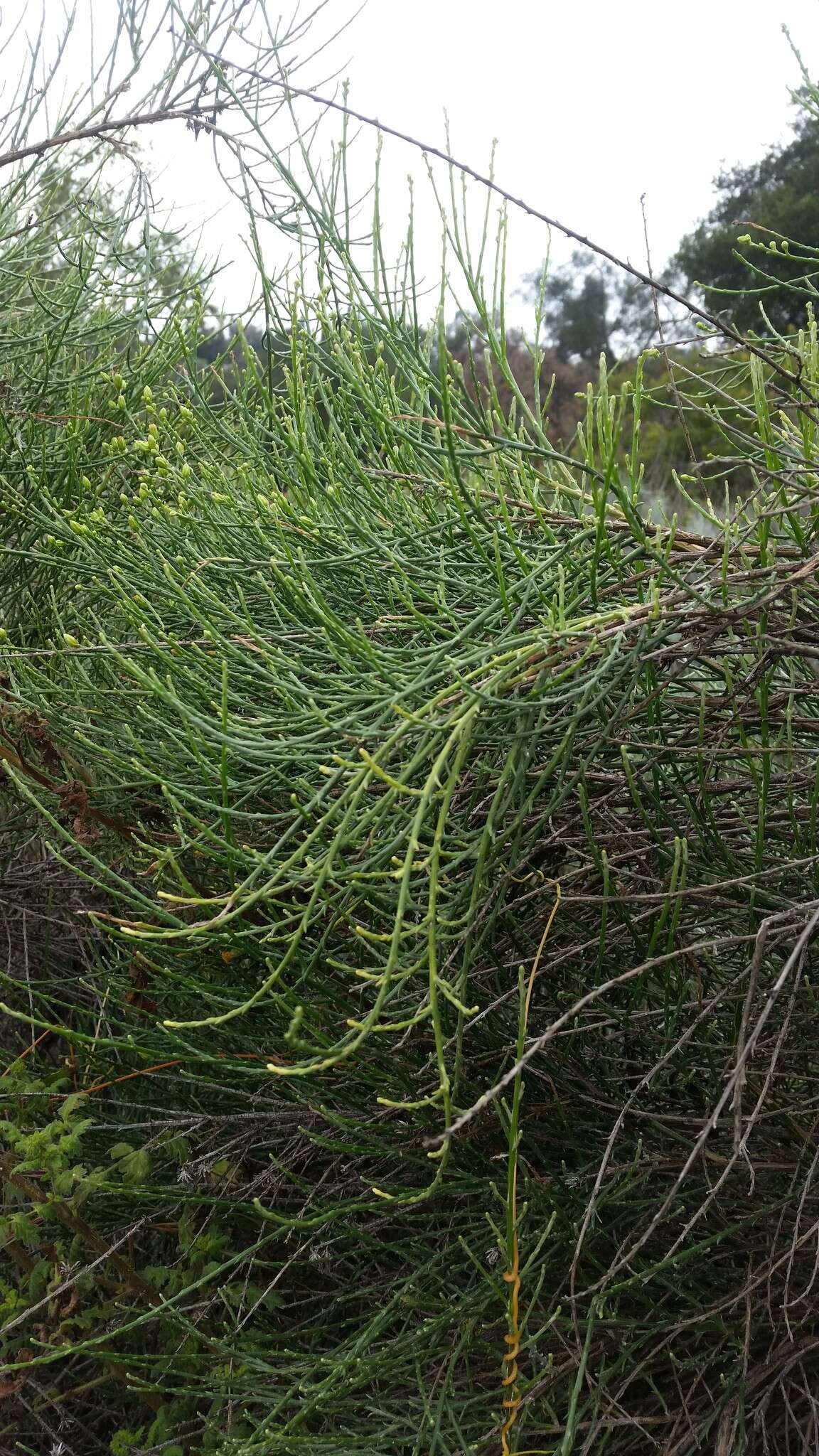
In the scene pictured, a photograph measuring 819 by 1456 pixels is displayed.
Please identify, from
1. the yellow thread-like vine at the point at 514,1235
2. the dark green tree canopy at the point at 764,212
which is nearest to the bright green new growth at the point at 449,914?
the yellow thread-like vine at the point at 514,1235

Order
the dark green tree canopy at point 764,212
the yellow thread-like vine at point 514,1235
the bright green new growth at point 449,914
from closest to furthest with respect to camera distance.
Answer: the yellow thread-like vine at point 514,1235 < the bright green new growth at point 449,914 < the dark green tree canopy at point 764,212

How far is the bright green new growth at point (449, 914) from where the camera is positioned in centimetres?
170

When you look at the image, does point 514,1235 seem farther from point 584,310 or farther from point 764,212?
point 584,310

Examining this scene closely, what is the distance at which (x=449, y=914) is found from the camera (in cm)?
177

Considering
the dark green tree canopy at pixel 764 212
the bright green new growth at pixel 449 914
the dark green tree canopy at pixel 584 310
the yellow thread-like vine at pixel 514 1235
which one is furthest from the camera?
the dark green tree canopy at pixel 584 310

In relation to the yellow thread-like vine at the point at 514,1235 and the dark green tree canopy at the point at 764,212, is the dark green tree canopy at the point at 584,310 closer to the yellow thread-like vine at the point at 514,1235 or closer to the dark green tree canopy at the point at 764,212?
the dark green tree canopy at the point at 764,212

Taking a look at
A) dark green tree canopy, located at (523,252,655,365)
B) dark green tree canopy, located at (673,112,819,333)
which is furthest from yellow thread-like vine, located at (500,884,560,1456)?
dark green tree canopy, located at (523,252,655,365)

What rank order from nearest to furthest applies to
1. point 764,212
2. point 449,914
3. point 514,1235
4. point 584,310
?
point 514,1235 < point 449,914 < point 764,212 < point 584,310

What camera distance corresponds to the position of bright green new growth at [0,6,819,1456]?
1.70 meters

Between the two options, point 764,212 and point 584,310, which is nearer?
point 764,212

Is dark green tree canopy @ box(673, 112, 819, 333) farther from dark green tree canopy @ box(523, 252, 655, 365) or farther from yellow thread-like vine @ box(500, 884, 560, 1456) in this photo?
yellow thread-like vine @ box(500, 884, 560, 1456)

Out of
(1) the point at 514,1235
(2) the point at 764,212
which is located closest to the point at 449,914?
(1) the point at 514,1235


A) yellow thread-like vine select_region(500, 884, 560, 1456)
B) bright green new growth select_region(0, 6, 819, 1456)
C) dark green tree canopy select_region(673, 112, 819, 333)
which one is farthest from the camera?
dark green tree canopy select_region(673, 112, 819, 333)

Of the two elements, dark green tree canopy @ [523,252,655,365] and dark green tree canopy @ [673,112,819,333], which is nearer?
dark green tree canopy @ [673,112,819,333]
